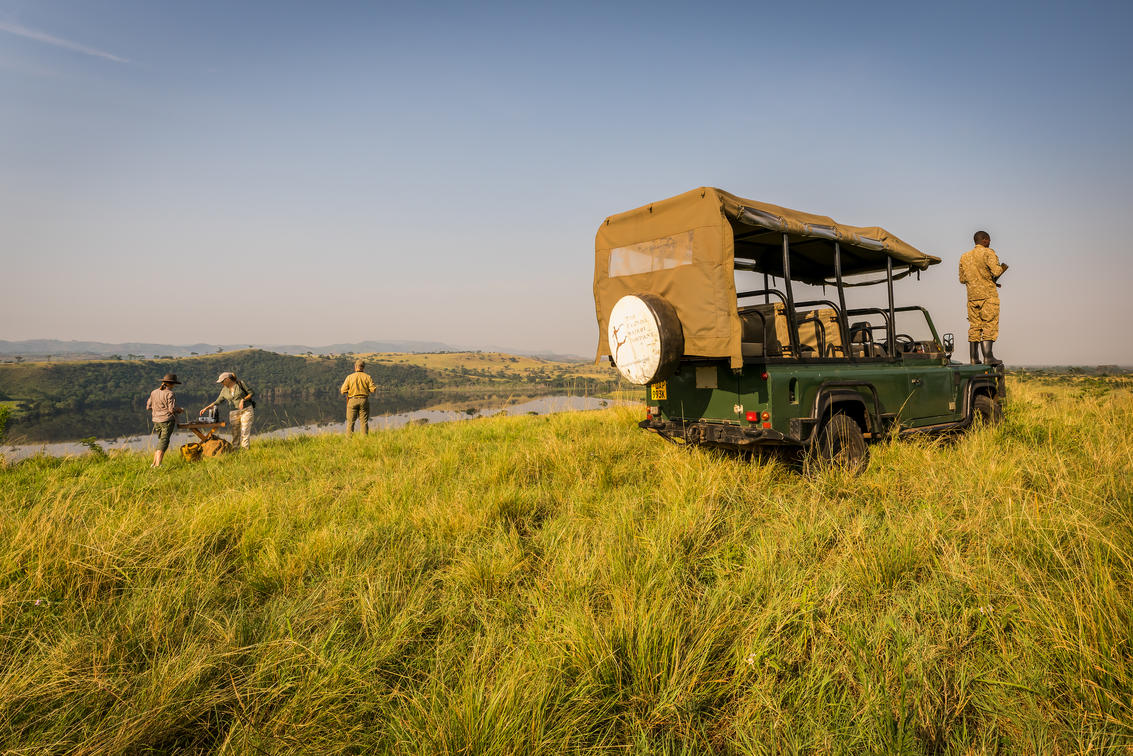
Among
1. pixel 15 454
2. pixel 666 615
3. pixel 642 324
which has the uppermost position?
pixel 642 324

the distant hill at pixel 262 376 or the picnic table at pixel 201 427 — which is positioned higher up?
the picnic table at pixel 201 427

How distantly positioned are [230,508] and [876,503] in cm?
551

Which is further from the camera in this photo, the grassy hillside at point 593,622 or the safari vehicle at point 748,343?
the safari vehicle at point 748,343

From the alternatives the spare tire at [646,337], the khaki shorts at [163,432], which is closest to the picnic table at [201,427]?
the khaki shorts at [163,432]

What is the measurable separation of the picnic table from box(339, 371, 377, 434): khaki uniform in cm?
285

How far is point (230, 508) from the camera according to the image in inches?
168

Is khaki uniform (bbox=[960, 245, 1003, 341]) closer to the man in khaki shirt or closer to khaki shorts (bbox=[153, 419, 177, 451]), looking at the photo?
the man in khaki shirt

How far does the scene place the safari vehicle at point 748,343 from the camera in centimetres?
500

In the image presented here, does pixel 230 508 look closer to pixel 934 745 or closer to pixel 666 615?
pixel 666 615

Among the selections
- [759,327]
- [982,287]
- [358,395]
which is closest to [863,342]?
[759,327]

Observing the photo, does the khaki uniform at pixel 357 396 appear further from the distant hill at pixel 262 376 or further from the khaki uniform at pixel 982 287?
the distant hill at pixel 262 376

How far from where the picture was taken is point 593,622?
225cm

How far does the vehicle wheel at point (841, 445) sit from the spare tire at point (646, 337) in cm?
170

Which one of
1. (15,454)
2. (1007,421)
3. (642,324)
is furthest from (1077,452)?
(15,454)
